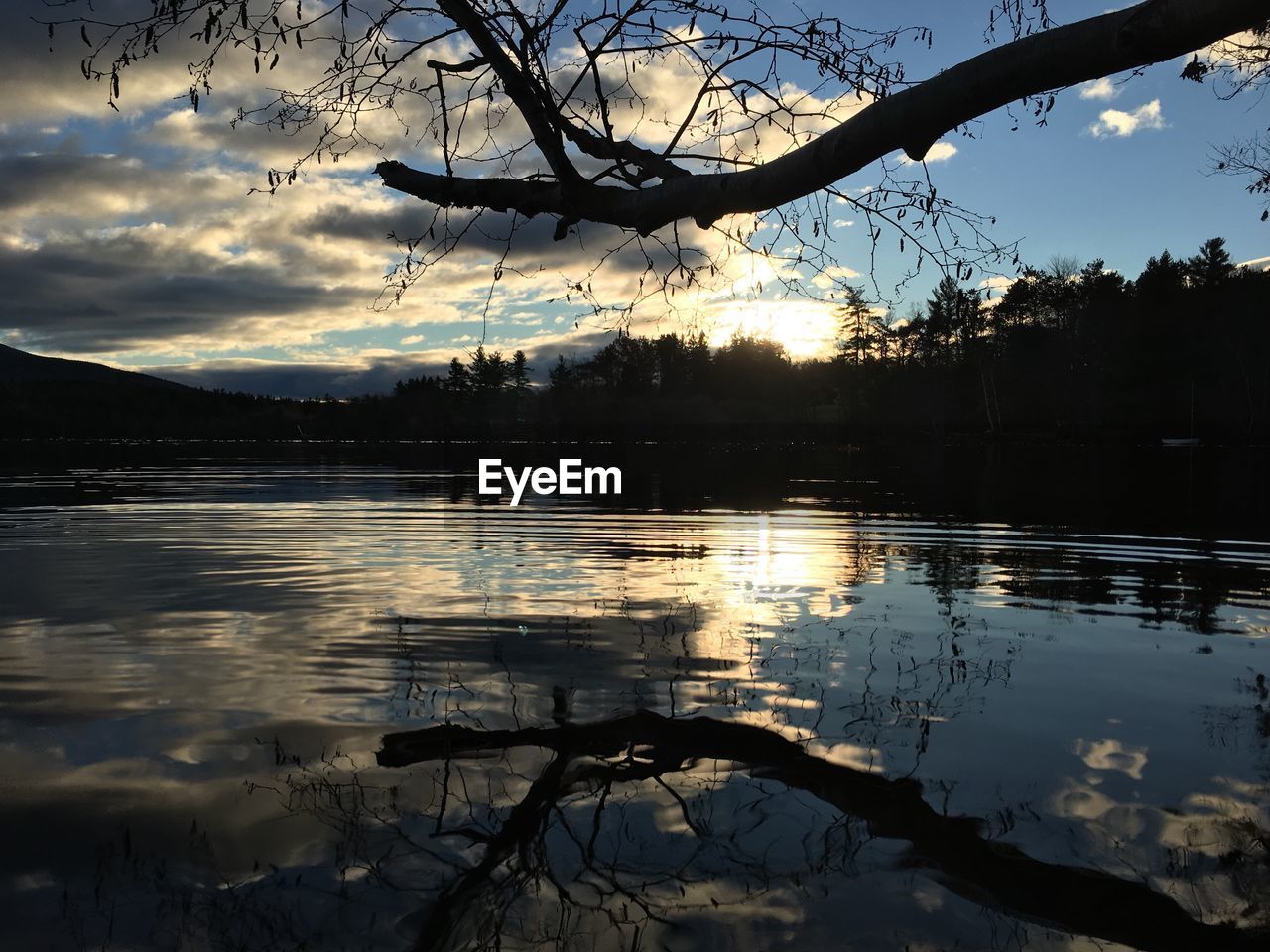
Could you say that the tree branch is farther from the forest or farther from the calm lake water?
the forest

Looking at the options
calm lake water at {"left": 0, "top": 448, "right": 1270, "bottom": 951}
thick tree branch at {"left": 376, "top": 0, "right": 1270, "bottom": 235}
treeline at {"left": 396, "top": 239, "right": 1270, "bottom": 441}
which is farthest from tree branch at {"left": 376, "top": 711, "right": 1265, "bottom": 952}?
treeline at {"left": 396, "top": 239, "right": 1270, "bottom": 441}

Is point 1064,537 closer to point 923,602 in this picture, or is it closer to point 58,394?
point 923,602

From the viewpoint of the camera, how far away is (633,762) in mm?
5238

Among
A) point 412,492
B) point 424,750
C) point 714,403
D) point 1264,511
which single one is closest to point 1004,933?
point 424,750

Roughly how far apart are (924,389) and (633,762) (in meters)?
107

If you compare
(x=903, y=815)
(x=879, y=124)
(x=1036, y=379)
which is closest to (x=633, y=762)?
(x=903, y=815)

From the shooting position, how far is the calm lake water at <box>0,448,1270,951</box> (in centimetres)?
367

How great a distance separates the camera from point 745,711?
20.6ft

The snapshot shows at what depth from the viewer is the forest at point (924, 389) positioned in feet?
268

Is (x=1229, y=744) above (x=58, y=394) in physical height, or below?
below

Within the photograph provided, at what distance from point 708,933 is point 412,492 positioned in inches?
1079

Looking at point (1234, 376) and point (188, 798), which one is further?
point (1234, 376)

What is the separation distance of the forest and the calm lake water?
22508mm

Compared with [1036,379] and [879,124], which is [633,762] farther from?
[1036,379]
